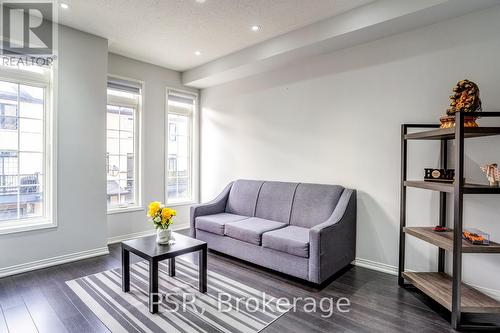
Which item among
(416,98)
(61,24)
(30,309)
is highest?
(61,24)

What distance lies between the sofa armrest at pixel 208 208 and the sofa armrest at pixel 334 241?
6.03ft

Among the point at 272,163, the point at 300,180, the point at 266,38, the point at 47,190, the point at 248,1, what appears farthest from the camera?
the point at 272,163

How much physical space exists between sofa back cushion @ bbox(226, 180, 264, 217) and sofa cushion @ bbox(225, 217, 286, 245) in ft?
1.49

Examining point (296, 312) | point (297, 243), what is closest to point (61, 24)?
point (297, 243)

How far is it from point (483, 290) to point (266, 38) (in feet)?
11.9

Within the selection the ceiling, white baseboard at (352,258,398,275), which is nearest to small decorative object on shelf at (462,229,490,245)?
white baseboard at (352,258,398,275)

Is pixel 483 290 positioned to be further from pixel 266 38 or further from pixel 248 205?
pixel 266 38

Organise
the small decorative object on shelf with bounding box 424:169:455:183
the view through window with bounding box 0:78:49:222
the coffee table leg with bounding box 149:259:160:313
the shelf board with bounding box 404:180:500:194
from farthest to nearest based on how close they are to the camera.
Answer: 1. the view through window with bounding box 0:78:49:222
2. the small decorative object on shelf with bounding box 424:169:455:183
3. the coffee table leg with bounding box 149:259:160:313
4. the shelf board with bounding box 404:180:500:194

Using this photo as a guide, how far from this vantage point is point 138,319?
2211 mm

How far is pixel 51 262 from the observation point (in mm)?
3307

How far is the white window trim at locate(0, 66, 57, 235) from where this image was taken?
3.18 metres

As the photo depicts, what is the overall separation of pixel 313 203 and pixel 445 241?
1.48 meters

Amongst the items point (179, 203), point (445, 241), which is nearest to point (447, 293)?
point (445, 241)

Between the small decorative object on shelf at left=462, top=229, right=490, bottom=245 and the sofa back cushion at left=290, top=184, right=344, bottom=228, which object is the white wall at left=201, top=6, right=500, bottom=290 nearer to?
the sofa back cushion at left=290, top=184, right=344, bottom=228
